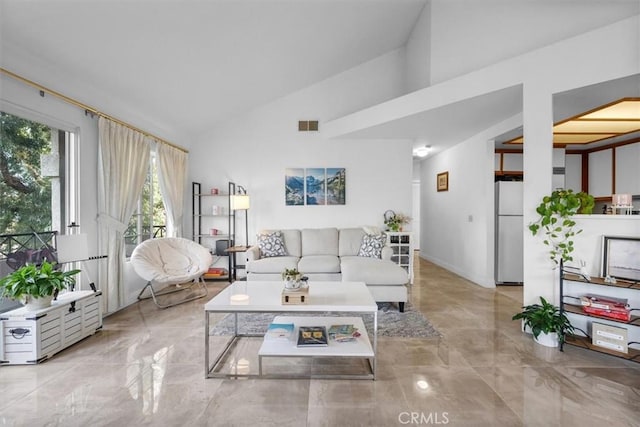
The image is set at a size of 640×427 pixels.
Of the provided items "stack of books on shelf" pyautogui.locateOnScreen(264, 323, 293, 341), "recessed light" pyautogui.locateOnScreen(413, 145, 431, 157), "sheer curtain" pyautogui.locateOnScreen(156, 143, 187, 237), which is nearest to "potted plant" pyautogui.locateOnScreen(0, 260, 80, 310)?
"stack of books on shelf" pyautogui.locateOnScreen(264, 323, 293, 341)

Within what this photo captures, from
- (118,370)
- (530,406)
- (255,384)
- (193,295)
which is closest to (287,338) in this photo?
(255,384)

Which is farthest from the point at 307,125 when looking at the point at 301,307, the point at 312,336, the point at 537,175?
the point at 312,336

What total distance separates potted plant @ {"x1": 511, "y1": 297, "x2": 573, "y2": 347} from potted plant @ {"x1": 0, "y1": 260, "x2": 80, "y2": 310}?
396 cm

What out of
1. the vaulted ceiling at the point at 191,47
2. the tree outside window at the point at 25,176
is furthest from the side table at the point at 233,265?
the tree outside window at the point at 25,176

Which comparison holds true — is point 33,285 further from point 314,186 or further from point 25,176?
point 314,186

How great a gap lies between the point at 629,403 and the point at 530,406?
64 cm

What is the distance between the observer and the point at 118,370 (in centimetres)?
226

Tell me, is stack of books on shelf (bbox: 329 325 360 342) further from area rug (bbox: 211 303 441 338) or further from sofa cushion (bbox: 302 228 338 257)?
sofa cushion (bbox: 302 228 338 257)

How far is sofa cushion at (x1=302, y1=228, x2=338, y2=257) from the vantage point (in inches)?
187

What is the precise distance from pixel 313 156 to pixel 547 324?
Result: 155 inches

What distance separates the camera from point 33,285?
2.33m

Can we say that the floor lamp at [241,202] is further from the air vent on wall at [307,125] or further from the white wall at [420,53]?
the white wall at [420,53]

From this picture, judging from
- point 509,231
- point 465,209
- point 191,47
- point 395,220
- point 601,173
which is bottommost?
point 509,231

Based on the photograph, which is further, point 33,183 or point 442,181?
point 442,181
